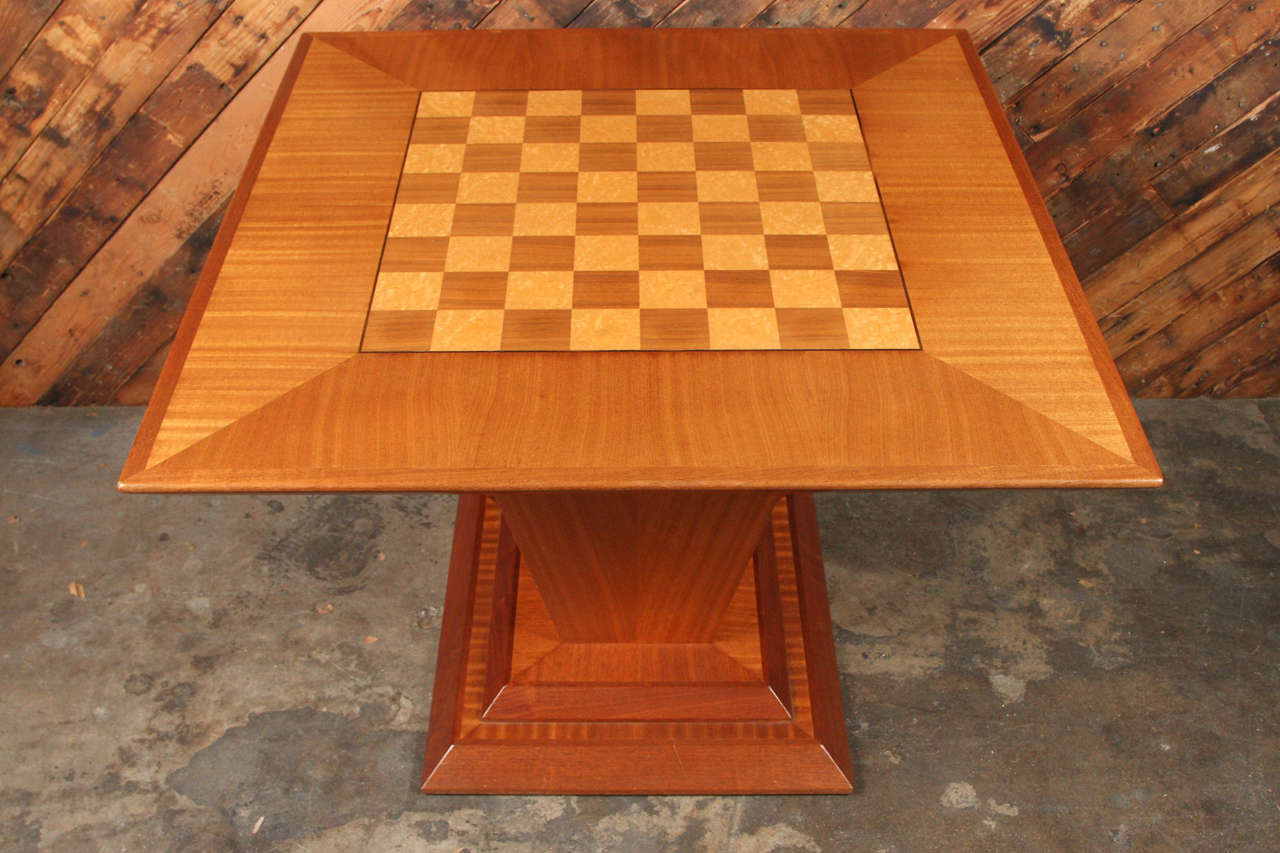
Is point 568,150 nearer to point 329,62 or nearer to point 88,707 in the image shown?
point 329,62

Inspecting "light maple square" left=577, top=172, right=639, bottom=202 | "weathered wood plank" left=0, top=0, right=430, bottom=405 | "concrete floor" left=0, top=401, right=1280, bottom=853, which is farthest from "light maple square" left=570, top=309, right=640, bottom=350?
"weathered wood plank" left=0, top=0, right=430, bottom=405

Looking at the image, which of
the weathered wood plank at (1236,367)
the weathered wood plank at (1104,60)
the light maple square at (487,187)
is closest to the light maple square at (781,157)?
the light maple square at (487,187)

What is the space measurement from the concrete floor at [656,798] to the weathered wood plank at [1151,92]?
2.61 feet

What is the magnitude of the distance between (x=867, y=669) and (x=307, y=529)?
1.30 m

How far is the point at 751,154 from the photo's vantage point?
1.46 metres

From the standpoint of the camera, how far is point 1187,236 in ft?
7.38

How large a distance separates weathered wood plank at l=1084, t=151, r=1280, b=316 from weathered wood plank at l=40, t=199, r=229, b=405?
6.95 feet

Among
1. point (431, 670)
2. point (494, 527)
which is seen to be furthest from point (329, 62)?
point (431, 670)

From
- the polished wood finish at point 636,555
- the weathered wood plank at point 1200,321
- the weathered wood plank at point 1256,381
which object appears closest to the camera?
the polished wood finish at point 636,555

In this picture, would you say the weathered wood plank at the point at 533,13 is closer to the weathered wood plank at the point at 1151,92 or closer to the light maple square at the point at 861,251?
the light maple square at the point at 861,251

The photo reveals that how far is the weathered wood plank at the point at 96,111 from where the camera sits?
1924 millimetres

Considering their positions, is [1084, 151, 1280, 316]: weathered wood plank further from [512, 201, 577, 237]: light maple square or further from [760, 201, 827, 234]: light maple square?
[512, 201, 577, 237]: light maple square

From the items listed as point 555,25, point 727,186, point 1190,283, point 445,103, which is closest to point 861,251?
point 727,186

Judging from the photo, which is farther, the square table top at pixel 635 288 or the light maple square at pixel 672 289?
the light maple square at pixel 672 289
